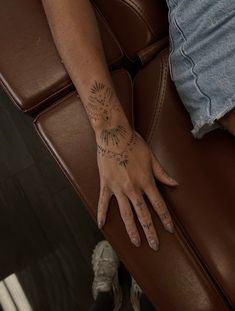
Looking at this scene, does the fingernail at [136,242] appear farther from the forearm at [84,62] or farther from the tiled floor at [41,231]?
the tiled floor at [41,231]

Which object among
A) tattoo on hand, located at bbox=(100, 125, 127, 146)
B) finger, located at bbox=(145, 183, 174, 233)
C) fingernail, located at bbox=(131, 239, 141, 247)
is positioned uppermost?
tattoo on hand, located at bbox=(100, 125, 127, 146)

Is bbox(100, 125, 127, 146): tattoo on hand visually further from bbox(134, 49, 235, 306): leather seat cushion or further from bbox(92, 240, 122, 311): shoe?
bbox(92, 240, 122, 311): shoe

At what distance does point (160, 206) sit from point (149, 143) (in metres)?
0.14

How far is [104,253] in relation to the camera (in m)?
1.27

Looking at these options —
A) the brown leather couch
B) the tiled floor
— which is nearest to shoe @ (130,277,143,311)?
the tiled floor

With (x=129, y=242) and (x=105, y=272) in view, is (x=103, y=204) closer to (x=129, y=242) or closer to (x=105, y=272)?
(x=129, y=242)

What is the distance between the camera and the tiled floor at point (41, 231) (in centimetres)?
129

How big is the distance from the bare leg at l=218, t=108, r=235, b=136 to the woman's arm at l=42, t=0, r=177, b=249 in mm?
153

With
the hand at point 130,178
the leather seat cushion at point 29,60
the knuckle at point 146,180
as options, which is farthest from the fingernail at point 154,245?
the leather seat cushion at point 29,60

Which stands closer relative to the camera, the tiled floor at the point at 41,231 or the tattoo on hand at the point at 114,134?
the tattoo on hand at the point at 114,134

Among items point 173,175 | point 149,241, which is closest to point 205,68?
point 173,175

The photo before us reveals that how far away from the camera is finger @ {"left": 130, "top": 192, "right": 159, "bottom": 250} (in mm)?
718

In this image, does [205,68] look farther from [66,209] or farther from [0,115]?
[0,115]

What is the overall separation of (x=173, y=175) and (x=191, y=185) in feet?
0.14
